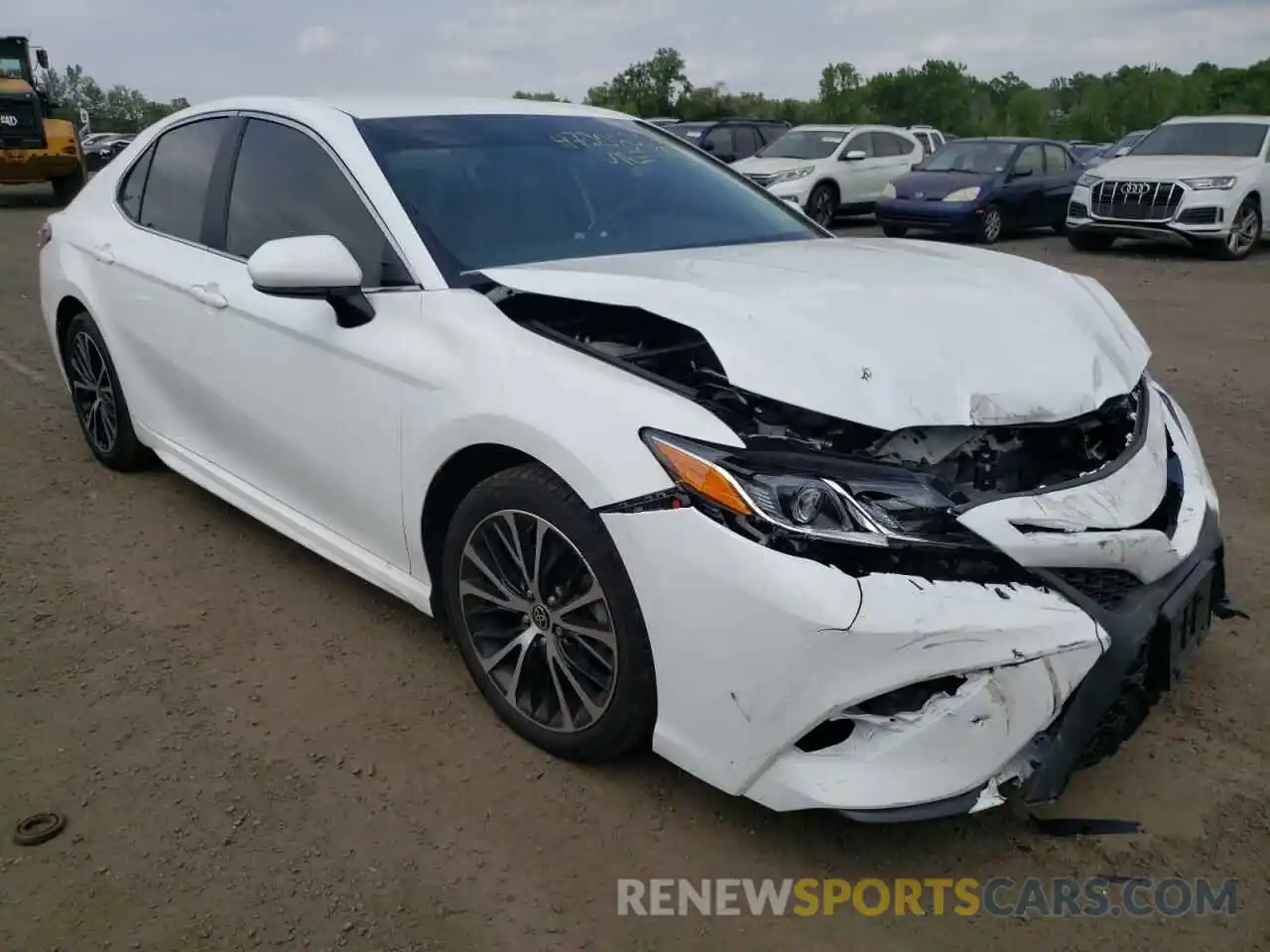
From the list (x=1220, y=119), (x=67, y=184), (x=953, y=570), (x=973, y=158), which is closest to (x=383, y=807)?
(x=953, y=570)

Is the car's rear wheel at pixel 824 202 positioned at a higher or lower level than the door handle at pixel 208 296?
lower

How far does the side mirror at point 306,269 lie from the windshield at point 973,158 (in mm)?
13102

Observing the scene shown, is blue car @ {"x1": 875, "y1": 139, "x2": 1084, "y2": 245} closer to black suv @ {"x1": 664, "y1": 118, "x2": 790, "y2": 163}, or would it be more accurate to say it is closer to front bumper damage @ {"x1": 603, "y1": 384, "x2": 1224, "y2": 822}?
black suv @ {"x1": 664, "y1": 118, "x2": 790, "y2": 163}

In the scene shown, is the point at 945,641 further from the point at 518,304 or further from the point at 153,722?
the point at 153,722

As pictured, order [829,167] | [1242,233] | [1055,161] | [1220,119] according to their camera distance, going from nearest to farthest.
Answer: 1. [1242,233]
2. [1220,119]
3. [1055,161]
4. [829,167]

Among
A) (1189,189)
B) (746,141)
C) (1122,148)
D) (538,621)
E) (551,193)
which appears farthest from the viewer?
(746,141)

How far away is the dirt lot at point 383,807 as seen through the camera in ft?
7.46

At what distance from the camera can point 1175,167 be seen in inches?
492

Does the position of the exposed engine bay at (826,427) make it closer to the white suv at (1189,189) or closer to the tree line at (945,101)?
the white suv at (1189,189)

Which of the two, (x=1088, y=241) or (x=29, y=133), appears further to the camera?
(x=29, y=133)

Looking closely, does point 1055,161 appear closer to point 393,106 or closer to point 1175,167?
point 1175,167

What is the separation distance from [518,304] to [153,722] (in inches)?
59.2

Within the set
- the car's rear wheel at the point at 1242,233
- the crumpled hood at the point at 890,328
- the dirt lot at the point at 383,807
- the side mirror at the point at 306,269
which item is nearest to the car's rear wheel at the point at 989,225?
the car's rear wheel at the point at 1242,233

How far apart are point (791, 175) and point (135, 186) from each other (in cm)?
1218
